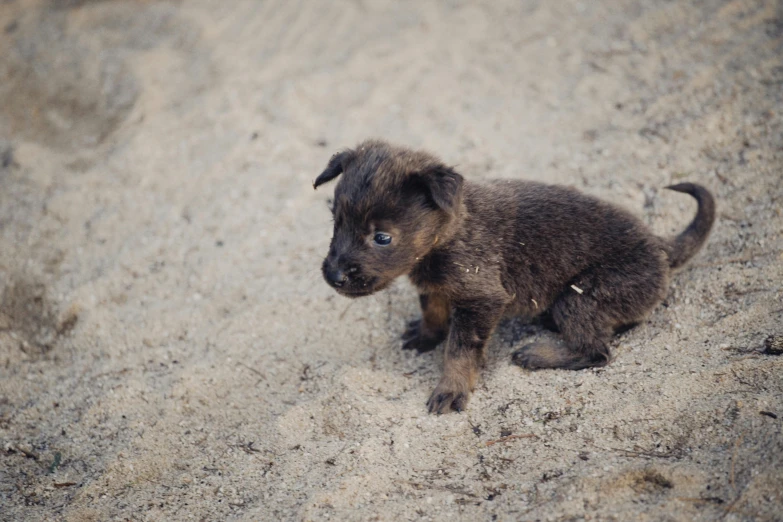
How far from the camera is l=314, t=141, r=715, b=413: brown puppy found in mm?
3943

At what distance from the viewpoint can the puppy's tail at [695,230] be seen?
4.47 m

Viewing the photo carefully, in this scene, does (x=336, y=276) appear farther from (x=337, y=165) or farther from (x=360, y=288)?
(x=337, y=165)

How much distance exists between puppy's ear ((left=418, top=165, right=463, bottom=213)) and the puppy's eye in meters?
0.38

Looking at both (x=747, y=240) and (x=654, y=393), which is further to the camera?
(x=747, y=240)

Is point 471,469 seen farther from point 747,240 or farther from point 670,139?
point 670,139

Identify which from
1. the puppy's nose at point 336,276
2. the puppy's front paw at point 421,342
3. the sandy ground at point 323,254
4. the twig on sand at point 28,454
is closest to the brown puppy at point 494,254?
the puppy's nose at point 336,276

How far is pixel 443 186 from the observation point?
3752 mm

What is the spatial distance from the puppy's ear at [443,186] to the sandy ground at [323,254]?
139cm

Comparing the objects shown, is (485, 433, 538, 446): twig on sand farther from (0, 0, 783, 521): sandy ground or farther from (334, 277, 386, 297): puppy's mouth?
(334, 277, 386, 297): puppy's mouth

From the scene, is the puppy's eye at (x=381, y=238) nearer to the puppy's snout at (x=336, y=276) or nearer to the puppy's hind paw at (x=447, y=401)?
the puppy's snout at (x=336, y=276)

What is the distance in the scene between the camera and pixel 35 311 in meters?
5.25

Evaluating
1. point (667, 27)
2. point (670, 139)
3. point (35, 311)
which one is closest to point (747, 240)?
point (670, 139)

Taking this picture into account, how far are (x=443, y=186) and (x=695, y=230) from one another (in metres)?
2.08

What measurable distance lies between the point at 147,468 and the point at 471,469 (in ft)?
6.69
